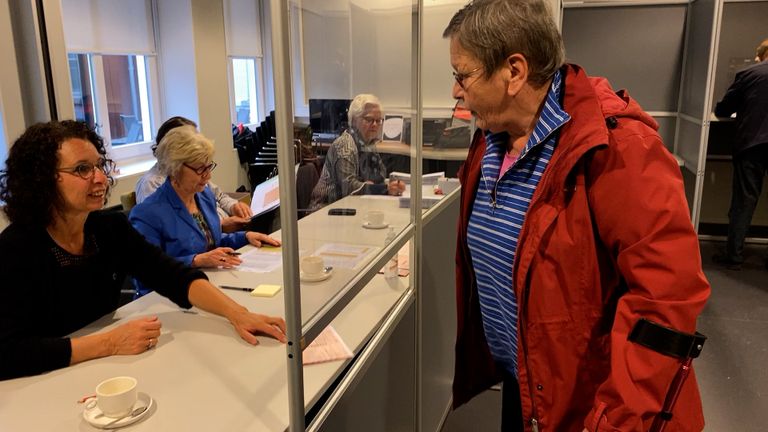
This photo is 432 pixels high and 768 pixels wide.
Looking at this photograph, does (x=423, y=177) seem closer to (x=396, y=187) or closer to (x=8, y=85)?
(x=396, y=187)

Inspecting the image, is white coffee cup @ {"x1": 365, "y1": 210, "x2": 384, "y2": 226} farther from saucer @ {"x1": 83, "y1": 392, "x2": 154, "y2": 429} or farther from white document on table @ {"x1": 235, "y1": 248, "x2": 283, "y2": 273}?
saucer @ {"x1": 83, "y1": 392, "x2": 154, "y2": 429}

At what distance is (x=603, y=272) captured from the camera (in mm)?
1097

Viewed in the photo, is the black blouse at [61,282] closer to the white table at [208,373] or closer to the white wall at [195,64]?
the white table at [208,373]

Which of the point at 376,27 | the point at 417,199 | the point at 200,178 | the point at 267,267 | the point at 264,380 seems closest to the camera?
the point at 264,380

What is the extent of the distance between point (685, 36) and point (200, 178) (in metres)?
4.06

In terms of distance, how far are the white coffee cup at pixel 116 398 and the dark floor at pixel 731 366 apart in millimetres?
1680

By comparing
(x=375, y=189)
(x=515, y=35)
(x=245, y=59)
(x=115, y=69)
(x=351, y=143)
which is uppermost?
(x=245, y=59)

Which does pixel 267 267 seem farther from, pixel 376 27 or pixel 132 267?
pixel 376 27

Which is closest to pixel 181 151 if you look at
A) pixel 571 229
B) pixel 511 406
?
pixel 511 406

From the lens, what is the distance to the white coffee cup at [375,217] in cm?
166

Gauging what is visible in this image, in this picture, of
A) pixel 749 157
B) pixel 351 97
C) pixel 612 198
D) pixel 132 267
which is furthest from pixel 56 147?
pixel 749 157

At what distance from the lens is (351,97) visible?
5.06 ft

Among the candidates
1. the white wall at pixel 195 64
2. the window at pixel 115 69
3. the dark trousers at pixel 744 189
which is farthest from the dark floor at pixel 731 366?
the white wall at pixel 195 64

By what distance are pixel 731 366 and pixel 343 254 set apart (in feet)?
8.28
